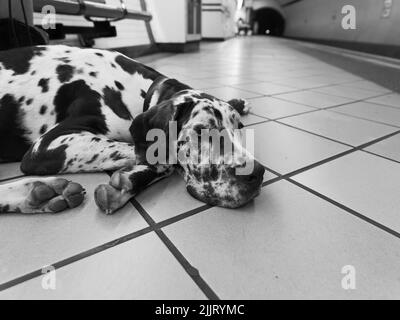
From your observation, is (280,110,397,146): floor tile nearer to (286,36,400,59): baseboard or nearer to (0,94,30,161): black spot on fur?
(0,94,30,161): black spot on fur

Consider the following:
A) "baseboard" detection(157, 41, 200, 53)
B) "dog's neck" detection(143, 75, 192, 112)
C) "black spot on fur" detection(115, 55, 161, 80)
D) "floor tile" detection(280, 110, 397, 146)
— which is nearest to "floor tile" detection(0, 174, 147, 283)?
"dog's neck" detection(143, 75, 192, 112)

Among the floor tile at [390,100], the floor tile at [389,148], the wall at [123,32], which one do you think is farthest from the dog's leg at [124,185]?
the wall at [123,32]

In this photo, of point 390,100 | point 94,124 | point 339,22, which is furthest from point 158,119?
point 339,22

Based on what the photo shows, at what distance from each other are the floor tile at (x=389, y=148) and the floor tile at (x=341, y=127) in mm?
72

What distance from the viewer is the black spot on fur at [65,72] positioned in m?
1.36

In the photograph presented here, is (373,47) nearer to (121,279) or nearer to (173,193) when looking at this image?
(173,193)

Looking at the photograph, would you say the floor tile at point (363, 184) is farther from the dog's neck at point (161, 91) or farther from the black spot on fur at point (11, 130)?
the black spot on fur at point (11, 130)

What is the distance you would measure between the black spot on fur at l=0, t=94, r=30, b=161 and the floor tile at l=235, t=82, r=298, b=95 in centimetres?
208

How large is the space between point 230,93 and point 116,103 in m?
1.52

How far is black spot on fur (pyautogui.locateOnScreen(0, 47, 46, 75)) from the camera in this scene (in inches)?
53.6
